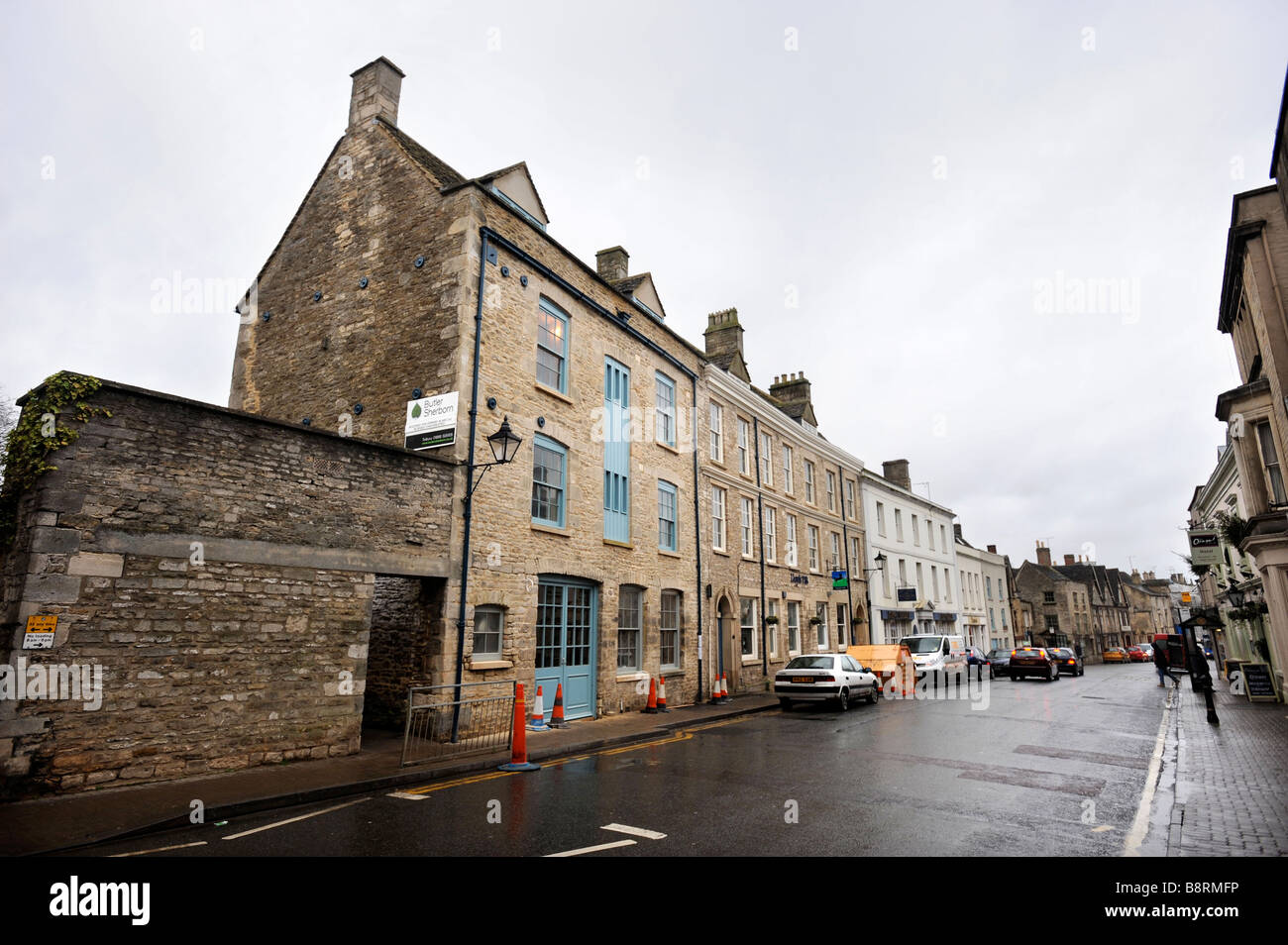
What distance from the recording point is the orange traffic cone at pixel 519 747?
944 centimetres

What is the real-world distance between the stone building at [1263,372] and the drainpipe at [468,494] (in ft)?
41.3

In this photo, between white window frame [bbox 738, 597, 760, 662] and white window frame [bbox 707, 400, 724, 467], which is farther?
white window frame [bbox 707, 400, 724, 467]

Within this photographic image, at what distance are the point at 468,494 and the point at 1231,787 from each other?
444 inches

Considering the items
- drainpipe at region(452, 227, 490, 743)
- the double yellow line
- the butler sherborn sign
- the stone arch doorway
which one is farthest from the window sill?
the stone arch doorway

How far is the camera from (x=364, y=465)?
10.7 metres

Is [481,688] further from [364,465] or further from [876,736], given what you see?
[876,736]

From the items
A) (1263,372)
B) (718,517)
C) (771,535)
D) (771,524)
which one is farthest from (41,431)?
(1263,372)

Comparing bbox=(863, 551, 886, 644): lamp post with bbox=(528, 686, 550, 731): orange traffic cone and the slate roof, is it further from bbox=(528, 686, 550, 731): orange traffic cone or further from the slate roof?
the slate roof

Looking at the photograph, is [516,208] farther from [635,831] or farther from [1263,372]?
Result: [1263,372]

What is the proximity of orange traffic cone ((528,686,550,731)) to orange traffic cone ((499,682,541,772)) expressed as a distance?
283 centimetres

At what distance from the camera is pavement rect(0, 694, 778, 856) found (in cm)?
606

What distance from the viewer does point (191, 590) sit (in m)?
8.62
